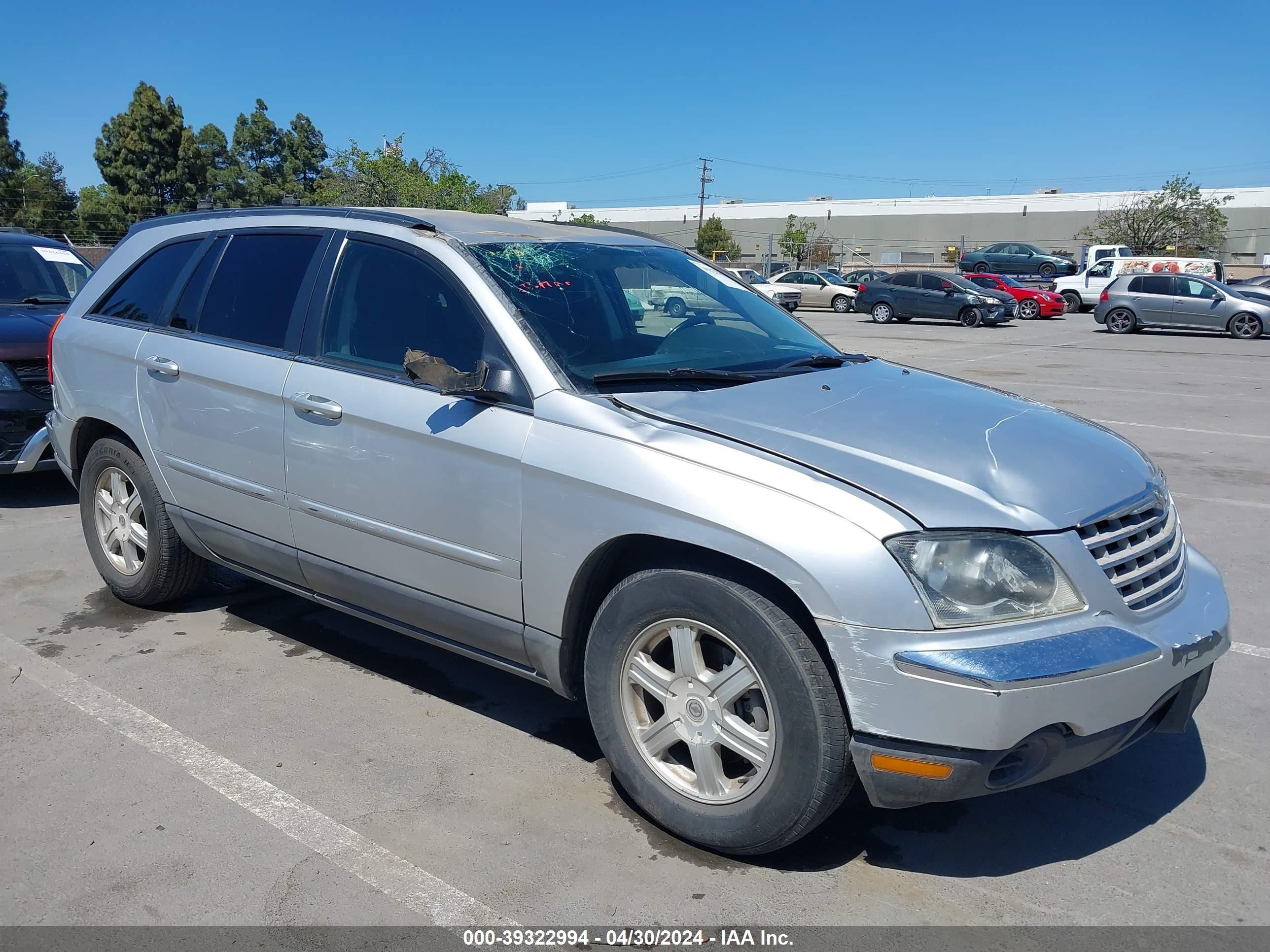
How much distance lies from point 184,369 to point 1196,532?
606 centimetres

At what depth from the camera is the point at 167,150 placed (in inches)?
2002

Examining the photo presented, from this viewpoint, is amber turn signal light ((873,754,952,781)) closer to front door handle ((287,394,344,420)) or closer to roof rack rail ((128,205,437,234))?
front door handle ((287,394,344,420))

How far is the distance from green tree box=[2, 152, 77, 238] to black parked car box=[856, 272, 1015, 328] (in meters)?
33.0

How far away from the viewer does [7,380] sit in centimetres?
695

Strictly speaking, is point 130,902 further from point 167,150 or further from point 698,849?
point 167,150

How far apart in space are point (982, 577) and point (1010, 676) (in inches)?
10.3

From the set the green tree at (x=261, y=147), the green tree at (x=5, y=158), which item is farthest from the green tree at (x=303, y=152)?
the green tree at (x=5, y=158)

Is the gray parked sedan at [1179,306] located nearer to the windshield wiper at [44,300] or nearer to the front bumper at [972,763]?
the windshield wiper at [44,300]

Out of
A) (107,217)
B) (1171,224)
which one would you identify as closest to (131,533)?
(107,217)

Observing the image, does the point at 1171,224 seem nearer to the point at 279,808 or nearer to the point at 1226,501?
the point at 1226,501

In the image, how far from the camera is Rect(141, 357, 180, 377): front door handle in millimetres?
4469

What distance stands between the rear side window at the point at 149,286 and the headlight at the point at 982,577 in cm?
373

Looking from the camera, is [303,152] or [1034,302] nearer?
[1034,302]

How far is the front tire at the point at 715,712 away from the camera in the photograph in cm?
272
